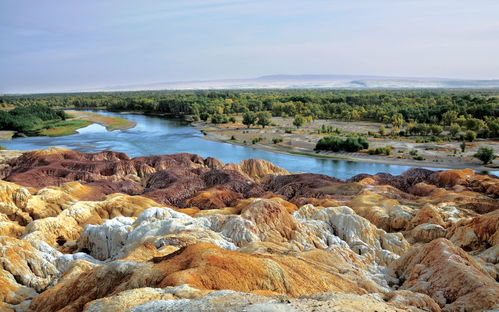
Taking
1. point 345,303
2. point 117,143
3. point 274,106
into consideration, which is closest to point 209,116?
point 274,106

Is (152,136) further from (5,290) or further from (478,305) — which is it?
(478,305)

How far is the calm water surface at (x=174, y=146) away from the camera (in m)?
81.7

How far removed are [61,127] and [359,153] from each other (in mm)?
97468

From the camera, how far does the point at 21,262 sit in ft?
66.5

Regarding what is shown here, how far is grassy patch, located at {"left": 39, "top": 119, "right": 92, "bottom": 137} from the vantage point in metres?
125

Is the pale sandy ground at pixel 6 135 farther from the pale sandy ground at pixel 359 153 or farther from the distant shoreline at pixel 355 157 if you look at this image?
the pale sandy ground at pixel 359 153

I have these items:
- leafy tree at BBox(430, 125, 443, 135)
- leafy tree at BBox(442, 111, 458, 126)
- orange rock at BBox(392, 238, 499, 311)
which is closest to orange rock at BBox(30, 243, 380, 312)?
orange rock at BBox(392, 238, 499, 311)

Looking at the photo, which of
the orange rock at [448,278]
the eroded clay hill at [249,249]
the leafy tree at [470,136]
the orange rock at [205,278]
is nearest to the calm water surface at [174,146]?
the leafy tree at [470,136]

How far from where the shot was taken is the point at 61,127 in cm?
13462

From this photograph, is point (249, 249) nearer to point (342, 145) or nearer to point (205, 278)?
point (205, 278)

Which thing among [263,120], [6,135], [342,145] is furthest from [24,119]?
[342,145]

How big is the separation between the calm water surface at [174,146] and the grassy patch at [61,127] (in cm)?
302

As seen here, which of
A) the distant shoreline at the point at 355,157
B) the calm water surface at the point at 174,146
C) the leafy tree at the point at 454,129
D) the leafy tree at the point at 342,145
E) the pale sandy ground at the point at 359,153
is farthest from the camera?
the leafy tree at the point at 454,129

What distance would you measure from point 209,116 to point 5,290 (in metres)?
138
